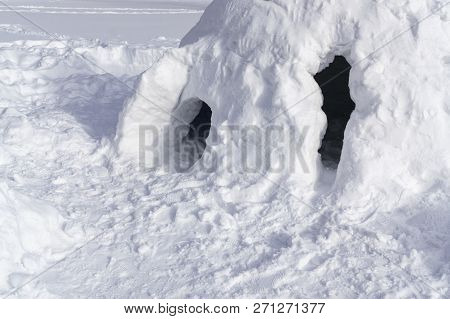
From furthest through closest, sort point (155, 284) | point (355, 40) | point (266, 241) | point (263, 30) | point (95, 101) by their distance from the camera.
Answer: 1. point (95, 101)
2. point (263, 30)
3. point (355, 40)
4. point (266, 241)
5. point (155, 284)

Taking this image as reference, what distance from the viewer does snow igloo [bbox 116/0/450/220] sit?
4930 millimetres

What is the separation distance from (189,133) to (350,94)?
7.42ft

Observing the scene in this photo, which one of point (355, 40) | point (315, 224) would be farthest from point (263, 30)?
point (315, 224)

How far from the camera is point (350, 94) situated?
538cm

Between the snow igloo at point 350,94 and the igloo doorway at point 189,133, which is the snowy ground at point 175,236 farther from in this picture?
the igloo doorway at point 189,133

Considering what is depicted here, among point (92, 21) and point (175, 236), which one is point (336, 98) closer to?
point (175, 236)

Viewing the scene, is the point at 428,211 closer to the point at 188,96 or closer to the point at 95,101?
the point at 188,96

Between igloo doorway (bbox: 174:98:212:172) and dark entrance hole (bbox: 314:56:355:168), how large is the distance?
1.52 metres

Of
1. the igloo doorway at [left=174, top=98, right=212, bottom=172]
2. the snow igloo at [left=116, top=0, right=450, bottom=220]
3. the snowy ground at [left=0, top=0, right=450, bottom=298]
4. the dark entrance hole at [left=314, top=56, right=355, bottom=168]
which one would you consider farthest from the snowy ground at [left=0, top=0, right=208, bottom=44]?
the snow igloo at [left=116, top=0, right=450, bottom=220]

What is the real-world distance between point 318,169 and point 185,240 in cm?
148

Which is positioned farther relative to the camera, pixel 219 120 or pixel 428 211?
pixel 219 120

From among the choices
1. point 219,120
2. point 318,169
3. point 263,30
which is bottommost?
point 318,169

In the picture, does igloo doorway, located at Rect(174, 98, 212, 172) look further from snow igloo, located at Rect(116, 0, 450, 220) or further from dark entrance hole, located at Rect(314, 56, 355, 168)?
dark entrance hole, located at Rect(314, 56, 355, 168)

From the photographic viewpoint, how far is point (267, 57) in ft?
17.9
